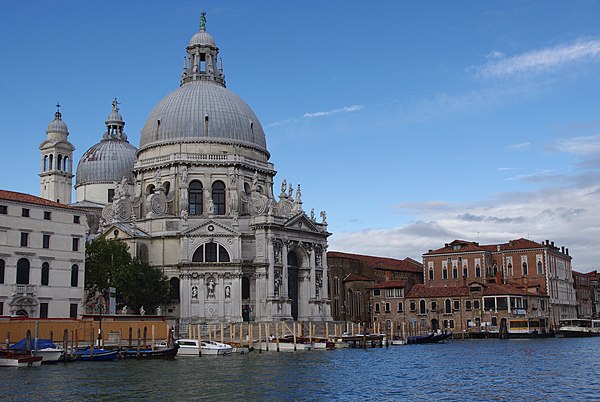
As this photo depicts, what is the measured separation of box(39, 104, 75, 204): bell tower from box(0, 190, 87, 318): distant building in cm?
3017

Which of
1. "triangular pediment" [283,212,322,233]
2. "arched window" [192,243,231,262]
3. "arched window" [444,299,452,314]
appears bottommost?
"arched window" [444,299,452,314]

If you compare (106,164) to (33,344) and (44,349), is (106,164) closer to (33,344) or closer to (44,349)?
(33,344)

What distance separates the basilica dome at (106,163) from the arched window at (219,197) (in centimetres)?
1150

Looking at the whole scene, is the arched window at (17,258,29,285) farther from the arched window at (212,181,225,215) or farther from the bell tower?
the bell tower

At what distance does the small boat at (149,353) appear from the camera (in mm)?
43509

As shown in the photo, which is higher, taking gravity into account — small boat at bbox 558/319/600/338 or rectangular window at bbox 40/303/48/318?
rectangular window at bbox 40/303/48/318

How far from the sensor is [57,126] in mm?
82250

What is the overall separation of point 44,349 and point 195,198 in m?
29.1

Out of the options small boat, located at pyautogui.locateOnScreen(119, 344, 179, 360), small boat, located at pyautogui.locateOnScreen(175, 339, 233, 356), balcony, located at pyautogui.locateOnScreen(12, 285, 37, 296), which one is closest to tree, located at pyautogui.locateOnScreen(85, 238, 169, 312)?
balcony, located at pyautogui.locateOnScreen(12, 285, 37, 296)

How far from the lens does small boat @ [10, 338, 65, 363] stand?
40156 mm

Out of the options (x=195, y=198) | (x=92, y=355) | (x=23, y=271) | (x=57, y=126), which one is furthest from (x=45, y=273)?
(x=57, y=126)

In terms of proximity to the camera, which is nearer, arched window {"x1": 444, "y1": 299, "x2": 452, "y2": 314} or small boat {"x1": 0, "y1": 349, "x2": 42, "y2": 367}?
small boat {"x1": 0, "y1": 349, "x2": 42, "y2": 367}

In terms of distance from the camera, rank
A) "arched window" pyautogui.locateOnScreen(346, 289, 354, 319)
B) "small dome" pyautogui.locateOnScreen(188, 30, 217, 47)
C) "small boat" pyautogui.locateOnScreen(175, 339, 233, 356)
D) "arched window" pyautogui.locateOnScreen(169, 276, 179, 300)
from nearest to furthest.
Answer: "small boat" pyautogui.locateOnScreen(175, 339, 233, 356) → "arched window" pyautogui.locateOnScreen(169, 276, 179, 300) → "small dome" pyautogui.locateOnScreen(188, 30, 217, 47) → "arched window" pyautogui.locateOnScreen(346, 289, 354, 319)

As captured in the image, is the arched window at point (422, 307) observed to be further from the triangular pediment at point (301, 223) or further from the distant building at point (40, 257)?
the distant building at point (40, 257)
